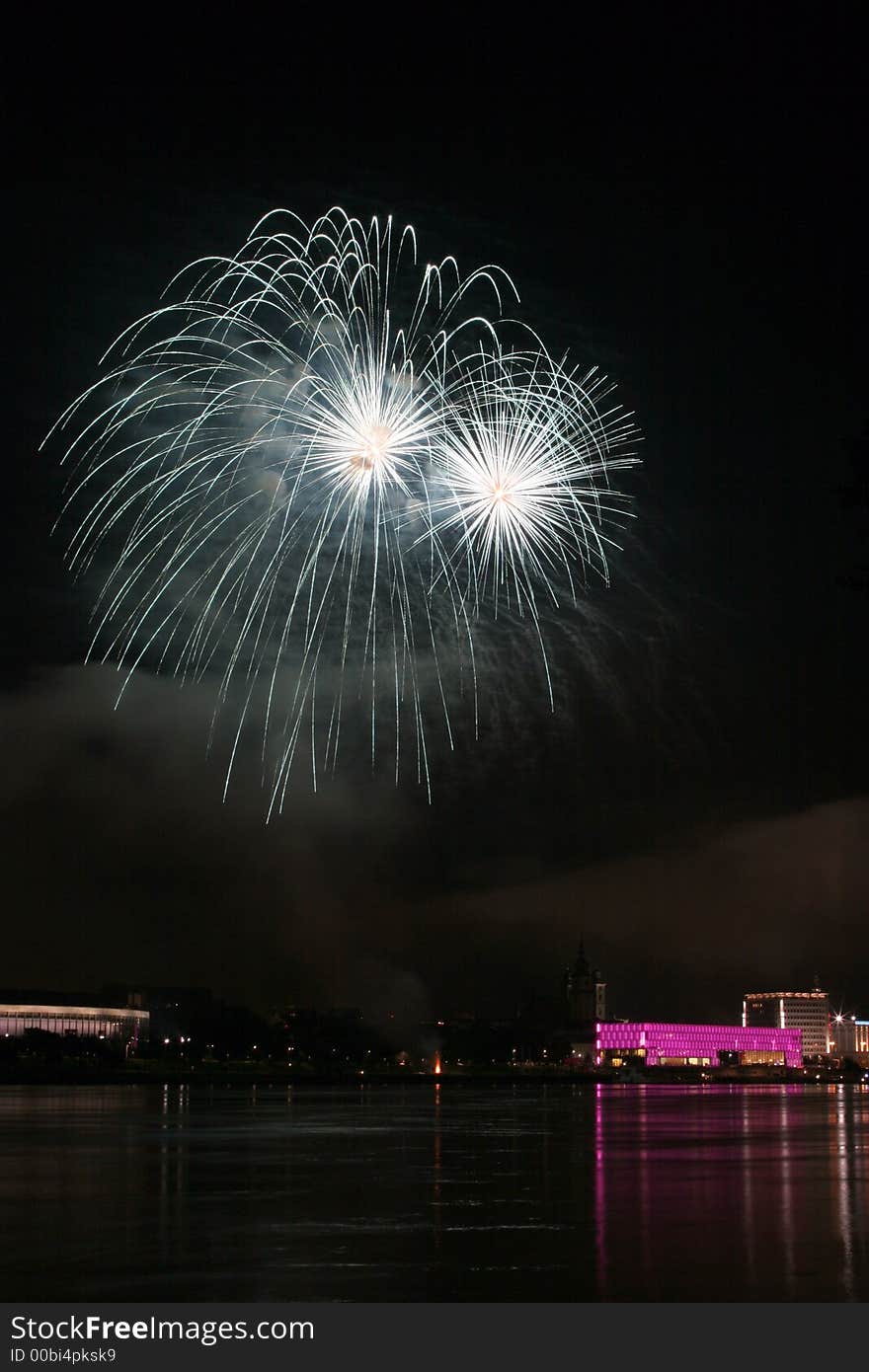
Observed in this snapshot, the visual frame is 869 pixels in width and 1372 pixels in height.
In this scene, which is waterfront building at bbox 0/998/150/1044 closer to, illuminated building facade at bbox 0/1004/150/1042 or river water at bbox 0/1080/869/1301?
illuminated building facade at bbox 0/1004/150/1042

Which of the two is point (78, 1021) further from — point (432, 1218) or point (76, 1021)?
point (432, 1218)

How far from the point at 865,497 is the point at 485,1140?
21671 millimetres

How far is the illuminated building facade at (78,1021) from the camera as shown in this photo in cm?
16650

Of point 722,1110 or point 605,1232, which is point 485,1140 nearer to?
point 605,1232

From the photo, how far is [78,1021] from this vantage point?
6909 inches

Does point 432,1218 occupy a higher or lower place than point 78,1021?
higher

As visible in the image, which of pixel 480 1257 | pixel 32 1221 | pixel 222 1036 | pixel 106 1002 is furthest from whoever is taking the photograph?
pixel 106 1002

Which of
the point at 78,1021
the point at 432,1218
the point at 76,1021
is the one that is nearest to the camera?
the point at 432,1218

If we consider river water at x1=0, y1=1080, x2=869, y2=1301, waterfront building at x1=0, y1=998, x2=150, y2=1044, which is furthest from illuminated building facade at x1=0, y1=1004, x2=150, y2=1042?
river water at x1=0, y1=1080, x2=869, y2=1301

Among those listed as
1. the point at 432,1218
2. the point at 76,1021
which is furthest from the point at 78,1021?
the point at 432,1218

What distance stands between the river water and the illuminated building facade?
133196mm

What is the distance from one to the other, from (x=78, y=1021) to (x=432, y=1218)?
167 metres

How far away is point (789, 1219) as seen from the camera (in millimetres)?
17484
